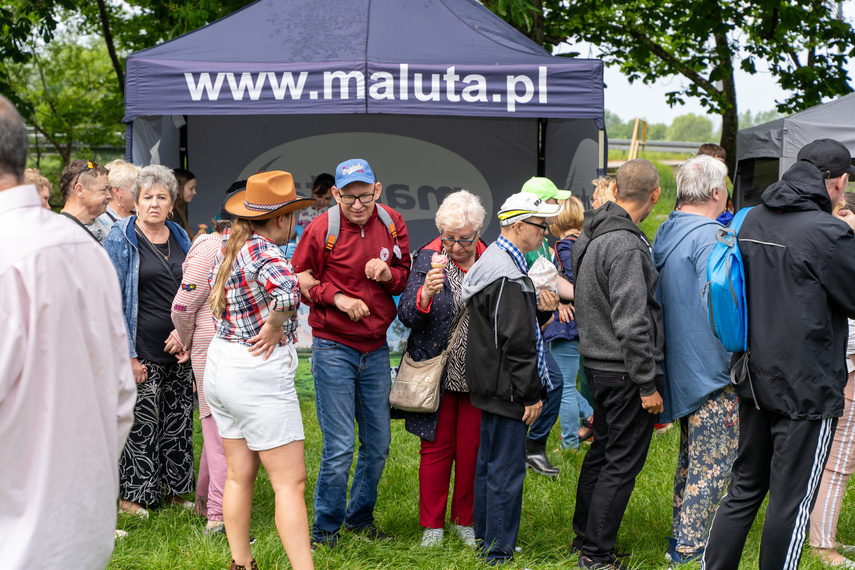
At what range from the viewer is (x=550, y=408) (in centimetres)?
506

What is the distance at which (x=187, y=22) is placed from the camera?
8.08m

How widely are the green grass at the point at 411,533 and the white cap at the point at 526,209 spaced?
1.56 metres

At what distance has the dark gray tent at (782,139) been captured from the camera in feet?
24.3

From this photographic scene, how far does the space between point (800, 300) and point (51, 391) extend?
251 centimetres

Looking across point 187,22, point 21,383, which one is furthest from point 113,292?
point 187,22

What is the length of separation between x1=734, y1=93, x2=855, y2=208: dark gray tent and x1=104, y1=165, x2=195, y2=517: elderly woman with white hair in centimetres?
513

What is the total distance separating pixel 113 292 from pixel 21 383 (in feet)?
0.98

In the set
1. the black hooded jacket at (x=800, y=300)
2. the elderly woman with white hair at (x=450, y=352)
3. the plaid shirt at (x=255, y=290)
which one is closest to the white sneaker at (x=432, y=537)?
the elderly woman with white hair at (x=450, y=352)

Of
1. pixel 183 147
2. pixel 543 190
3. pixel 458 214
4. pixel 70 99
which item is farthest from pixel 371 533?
pixel 70 99

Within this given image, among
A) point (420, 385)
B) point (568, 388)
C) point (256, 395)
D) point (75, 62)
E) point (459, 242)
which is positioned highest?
point (75, 62)

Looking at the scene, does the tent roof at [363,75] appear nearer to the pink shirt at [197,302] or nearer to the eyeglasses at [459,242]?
the pink shirt at [197,302]

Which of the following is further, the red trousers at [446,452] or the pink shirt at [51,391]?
the red trousers at [446,452]

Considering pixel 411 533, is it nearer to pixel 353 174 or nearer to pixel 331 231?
pixel 331 231

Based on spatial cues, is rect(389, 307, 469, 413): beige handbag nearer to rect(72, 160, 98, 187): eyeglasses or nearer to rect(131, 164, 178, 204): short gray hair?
rect(131, 164, 178, 204): short gray hair
